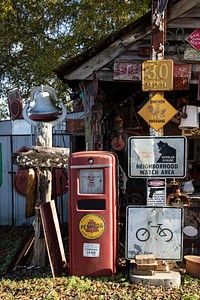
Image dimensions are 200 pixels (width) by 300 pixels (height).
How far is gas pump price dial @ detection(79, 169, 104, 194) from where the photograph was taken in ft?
15.9

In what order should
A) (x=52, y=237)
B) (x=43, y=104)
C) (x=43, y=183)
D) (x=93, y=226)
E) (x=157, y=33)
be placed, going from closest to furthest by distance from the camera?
(x=93, y=226) < (x=157, y=33) < (x=52, y=237) < (x=43, y=183) < (x=43, y=104)

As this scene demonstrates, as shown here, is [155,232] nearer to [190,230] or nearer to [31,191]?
[190,230]

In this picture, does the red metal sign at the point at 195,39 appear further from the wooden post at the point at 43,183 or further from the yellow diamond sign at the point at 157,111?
the wooden post at the point at 43,183

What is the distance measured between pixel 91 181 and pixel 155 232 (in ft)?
3.61

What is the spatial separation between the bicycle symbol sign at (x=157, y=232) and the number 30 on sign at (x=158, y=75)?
1.83 meters

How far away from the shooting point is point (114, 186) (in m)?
4.90

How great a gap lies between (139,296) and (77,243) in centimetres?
108

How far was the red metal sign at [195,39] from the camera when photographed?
5816 millimetres

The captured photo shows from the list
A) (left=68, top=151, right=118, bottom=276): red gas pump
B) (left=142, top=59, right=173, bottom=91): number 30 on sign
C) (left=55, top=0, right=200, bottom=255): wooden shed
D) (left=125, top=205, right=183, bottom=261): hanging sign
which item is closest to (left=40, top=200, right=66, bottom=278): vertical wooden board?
(left=68, top=151, right=118, bottom=276): red gas pump

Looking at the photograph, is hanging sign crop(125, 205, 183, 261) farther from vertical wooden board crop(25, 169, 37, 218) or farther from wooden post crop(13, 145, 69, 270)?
vertical wooden board crop(25, 169, 37, 218)

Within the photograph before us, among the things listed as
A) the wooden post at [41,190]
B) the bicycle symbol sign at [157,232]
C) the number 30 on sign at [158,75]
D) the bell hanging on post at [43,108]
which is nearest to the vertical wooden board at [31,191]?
the wooden post at [41,190]

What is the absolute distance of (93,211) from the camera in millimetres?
4836

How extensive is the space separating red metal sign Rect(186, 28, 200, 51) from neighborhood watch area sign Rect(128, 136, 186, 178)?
6.14ft

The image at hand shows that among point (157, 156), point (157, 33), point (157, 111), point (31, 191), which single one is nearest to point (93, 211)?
point (157, 156)
